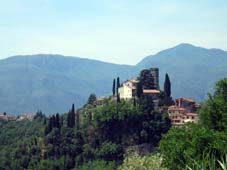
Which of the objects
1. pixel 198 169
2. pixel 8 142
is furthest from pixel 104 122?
pixel 198 169

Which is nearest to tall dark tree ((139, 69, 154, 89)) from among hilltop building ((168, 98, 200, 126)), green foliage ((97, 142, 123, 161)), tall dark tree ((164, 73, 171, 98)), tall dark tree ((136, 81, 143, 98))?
tall dark tree ((164, 73, 171, 98))

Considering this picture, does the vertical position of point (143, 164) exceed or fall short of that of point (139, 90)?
it falls short

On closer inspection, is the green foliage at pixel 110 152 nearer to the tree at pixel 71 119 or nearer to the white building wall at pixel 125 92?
the tree at pixel 71 119

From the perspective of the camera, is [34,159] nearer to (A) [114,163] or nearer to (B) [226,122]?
(A) [114,163]

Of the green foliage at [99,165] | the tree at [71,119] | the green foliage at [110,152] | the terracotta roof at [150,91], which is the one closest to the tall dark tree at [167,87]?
the terracotta roof at [150,91]

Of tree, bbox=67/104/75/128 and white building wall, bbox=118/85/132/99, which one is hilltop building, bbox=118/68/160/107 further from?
tree, bbox=67/104/75/128

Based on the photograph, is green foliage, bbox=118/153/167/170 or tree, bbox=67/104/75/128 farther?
tree, bbox=67/104/75/128

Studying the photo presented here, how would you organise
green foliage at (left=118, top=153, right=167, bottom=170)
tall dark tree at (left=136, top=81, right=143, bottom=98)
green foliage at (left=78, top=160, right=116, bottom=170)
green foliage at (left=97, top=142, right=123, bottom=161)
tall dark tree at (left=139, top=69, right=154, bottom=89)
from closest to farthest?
1. green foliage at (left=118, top=153, right=167, bottom=170)
2. green foliage at (left=78, top=160, right=116, bottom=170)
3. green foliage at (left=97, top=142, right=123, bottom=161)
4. tall dark tree at (left=136, top=81, right=143, bottom=98)
5. tall dark tree at (left=139, top=69, right=154, bottom=89)

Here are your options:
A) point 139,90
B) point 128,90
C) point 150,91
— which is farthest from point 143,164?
point 128,90

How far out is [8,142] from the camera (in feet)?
346

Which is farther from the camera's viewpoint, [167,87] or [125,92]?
[125,92]

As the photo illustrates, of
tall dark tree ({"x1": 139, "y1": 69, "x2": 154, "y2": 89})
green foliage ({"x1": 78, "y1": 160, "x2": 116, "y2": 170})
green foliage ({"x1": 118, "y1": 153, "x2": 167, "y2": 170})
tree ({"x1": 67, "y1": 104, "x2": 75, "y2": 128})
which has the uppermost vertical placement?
tall dark tree ({"x1": 139, "y1": 69, "x2": 154, "y2": 89})

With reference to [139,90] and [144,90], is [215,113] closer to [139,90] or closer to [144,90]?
[139,90]

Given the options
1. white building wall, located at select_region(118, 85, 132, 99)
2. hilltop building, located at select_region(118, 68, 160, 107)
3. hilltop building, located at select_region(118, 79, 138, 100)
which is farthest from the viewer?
white building wall, located at select_region(118, 85, 132, 99)
